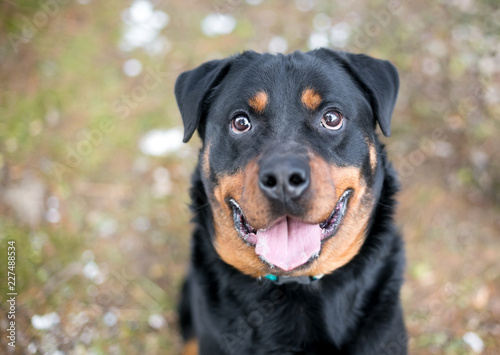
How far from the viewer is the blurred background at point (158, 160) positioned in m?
3.44

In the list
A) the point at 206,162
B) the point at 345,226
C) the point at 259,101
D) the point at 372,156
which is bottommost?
the point at 345,226

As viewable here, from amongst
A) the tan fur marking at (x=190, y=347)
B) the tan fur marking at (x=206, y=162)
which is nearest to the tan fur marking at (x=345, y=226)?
the tan fur marking at (x=206, y=162)

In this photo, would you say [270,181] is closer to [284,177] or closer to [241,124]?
[284,177]

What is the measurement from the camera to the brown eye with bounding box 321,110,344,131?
2.30 m

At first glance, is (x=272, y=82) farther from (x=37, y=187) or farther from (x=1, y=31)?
(x=1, y=31)

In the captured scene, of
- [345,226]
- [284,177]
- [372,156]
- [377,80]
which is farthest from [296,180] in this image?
[377,80]

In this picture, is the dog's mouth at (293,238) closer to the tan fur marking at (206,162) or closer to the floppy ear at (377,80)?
the tan fur marking at (206,162)

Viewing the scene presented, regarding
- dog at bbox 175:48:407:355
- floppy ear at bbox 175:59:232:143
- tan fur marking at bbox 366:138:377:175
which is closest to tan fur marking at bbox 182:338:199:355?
dog at bbox 175:48:407:355

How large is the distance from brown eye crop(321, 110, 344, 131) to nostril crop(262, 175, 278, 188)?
0.56 m

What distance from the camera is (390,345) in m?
2.40

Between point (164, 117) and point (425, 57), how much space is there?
116 inches

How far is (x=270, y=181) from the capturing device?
1.95 m

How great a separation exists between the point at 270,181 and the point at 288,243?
0.41 metres

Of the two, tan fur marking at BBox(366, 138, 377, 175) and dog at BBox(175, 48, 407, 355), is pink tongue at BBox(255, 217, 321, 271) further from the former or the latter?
tan fur marking at BBox(366, 138, 377, 175)
